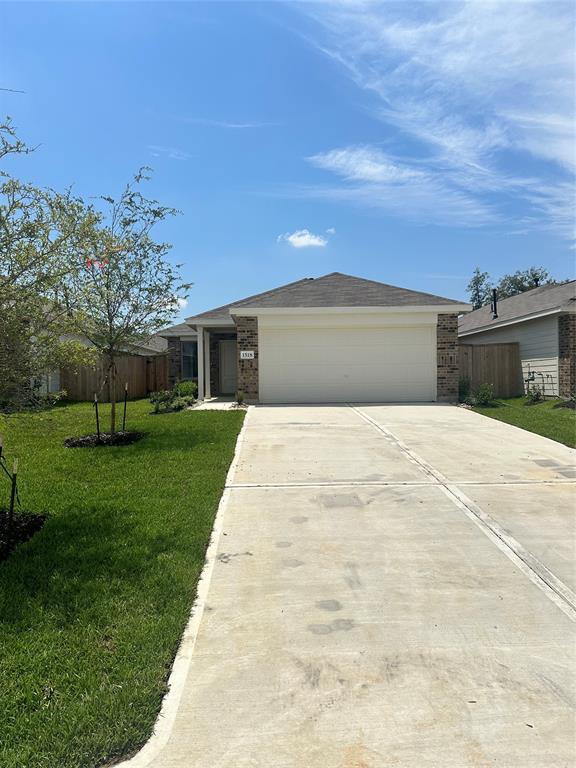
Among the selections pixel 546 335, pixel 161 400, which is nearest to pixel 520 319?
pixel 546 335

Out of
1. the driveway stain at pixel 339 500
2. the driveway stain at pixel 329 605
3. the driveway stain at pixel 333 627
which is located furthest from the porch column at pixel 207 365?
the driveway stain at pixel 333 627

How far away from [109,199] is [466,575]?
8107 millimetres

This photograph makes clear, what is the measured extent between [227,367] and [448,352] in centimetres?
773

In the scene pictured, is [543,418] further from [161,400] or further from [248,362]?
[161,400]

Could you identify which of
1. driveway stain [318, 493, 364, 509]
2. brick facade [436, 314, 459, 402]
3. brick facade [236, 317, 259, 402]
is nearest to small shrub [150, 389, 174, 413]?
brick facade [236, 317, 259, 402]

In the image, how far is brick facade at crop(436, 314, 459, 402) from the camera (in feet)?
48.3

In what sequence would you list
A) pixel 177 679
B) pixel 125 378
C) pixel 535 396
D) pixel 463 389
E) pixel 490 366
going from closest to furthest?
pixel 177 679
pixel 535 396
pixel 463 389
pixel 490 366
pixel 125 378

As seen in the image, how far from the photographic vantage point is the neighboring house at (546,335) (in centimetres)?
1478

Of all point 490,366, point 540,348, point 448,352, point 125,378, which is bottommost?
point 125,378

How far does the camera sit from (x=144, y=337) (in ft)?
31.3

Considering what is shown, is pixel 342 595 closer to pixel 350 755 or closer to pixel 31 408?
pixel 350 755

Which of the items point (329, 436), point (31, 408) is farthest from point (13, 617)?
point (329, 436)

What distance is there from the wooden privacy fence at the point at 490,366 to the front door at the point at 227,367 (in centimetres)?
770

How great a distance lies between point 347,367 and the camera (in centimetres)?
1487
